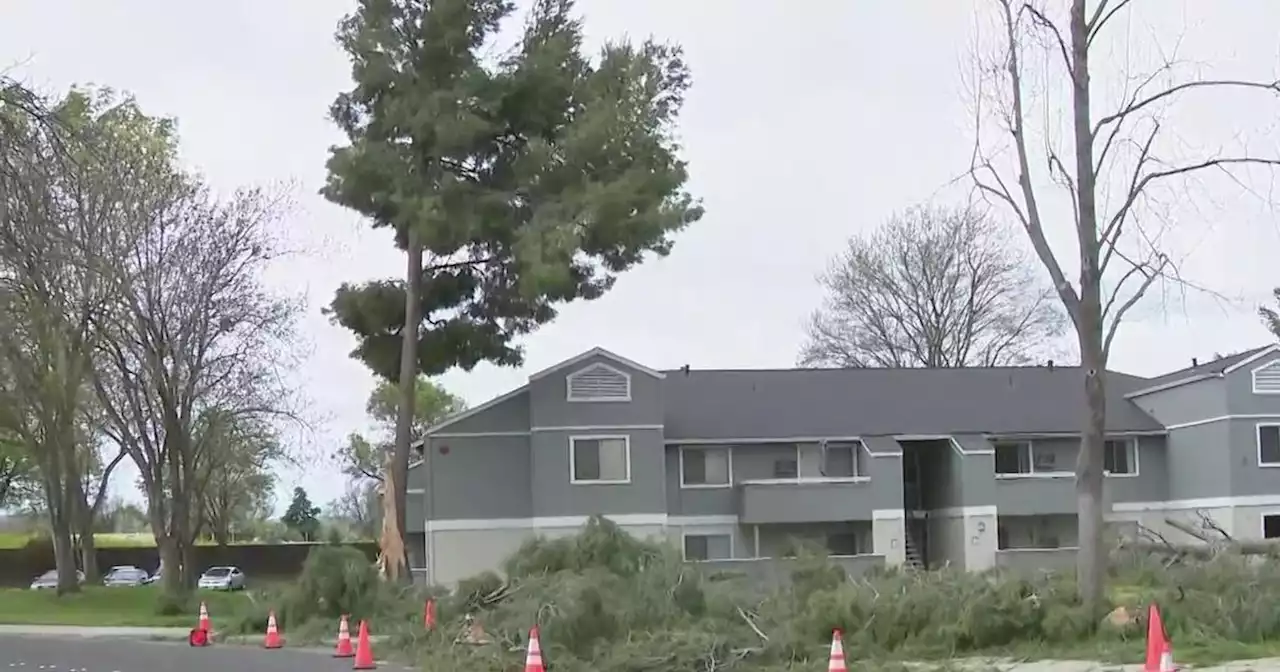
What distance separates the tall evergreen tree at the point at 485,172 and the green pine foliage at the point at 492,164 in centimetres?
4

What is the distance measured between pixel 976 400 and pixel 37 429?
98.2 feet

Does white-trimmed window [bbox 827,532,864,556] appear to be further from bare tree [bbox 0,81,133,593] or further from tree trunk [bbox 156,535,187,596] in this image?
bare tree [bbox 0,81,133,593]

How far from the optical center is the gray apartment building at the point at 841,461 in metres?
44.0

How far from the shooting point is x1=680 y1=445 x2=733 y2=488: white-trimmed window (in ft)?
153

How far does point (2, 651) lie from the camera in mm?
28141

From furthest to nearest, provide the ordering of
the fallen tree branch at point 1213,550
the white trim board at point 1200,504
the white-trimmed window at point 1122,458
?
the white-trimmed window at point 1122,458 → the white trim board at point 1200,504 → the fallen tree branch at point 1213,550

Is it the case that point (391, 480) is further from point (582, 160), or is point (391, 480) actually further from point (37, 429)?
point (37, 429)

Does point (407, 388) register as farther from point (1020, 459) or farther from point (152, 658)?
point (1020, 459)

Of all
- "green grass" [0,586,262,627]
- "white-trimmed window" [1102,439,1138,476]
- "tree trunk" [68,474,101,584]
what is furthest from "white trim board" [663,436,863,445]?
"tree trunk" [68,474,101,584]

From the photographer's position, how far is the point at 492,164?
39438mm

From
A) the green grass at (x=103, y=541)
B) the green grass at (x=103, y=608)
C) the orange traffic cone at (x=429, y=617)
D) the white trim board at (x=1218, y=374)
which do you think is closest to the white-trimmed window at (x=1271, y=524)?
the white trim board at (x=1218, y=374)

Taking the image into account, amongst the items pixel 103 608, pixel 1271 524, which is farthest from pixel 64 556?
pixel 1271 524

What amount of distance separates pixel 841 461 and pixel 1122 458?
925cm

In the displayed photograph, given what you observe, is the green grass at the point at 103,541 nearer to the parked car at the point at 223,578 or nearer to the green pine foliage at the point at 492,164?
the parked car at the point at 223,578
